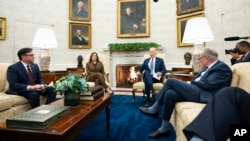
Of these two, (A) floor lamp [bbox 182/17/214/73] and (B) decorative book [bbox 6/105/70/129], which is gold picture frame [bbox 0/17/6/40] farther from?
(A) floor lamp [bbox 182/17/214/73]

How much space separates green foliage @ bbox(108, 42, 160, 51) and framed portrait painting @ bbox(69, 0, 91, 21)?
4.68ft

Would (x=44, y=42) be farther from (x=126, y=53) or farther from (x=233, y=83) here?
(x=233, y=83)

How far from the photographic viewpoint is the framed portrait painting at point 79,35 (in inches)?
281

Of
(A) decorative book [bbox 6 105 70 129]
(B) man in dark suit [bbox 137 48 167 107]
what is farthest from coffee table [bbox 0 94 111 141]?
(B) man in dark suit [bbox 137 48 167 107]

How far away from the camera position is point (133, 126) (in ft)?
10.4

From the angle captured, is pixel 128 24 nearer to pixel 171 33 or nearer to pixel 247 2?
pixel 171 33

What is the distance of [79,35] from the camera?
723 cm

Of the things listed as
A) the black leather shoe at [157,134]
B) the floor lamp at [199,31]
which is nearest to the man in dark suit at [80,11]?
the floor lamp at [199,31]

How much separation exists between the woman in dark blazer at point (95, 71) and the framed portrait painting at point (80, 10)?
7.78ft

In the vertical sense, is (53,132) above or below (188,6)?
below

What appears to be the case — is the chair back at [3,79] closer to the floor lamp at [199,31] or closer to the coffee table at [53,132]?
the coffee table at [53,132]

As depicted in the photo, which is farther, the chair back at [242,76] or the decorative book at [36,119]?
the chair back at [242,76]

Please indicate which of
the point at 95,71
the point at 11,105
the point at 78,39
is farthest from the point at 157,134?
the point at 78,39

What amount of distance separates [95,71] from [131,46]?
2.00m
